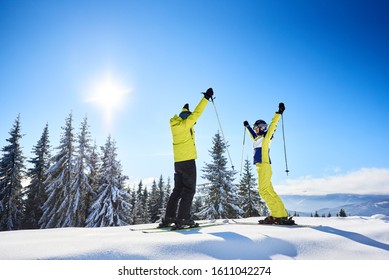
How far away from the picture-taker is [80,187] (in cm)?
2509

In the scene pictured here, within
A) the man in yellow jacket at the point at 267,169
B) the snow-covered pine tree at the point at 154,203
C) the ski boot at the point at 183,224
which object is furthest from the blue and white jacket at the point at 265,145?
the snow-covered pine tree at the point at 154,203

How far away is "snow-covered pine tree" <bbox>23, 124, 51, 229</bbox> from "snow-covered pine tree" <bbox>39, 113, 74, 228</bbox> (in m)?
1.82

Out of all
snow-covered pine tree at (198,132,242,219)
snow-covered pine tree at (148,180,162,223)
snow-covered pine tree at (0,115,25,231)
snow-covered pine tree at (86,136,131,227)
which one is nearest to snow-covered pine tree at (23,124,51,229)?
snow-covered pine tree at (0,115,25,231)

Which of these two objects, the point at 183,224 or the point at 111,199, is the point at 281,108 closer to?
the point at 183,224

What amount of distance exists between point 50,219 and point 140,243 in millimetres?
26433

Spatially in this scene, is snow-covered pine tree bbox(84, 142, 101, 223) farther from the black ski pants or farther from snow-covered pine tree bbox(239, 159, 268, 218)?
the black ski pants

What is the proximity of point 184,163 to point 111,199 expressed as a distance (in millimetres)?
20756

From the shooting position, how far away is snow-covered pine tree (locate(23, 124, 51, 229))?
89.1 feet

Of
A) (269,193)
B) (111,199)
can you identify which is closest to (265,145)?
(269,193)

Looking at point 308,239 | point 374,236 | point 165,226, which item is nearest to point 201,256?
point 308,239

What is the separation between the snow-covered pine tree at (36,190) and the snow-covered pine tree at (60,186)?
71.8 inches

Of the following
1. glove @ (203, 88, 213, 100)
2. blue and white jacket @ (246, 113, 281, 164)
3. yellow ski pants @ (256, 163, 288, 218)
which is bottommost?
yellow ski pants @ (256, 163, 288, 218)

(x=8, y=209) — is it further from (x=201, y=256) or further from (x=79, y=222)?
(x=201, y=256)

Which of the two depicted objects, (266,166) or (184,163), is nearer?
(184,163)
